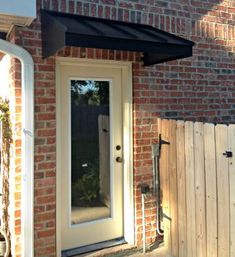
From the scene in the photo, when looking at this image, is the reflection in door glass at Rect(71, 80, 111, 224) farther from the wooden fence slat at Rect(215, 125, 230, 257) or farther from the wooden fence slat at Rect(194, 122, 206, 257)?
the wooden fence slat at Rect(215, 125, 230, 257)

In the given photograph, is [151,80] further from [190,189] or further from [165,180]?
[190,189]

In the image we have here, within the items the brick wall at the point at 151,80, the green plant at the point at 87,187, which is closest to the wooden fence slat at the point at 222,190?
the brick wall at the point at 151,80

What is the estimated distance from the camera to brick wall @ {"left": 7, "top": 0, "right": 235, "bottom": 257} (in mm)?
3574

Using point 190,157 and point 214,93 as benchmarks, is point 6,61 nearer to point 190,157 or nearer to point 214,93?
point 190,157

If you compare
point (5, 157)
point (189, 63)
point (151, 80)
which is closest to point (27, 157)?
point (5, 157)

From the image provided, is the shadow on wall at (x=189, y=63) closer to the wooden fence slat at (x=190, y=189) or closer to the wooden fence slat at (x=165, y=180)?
the wooden fence slat at (x=165, y=180)

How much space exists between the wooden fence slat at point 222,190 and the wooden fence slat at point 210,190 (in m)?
0.06

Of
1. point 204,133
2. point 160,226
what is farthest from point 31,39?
point 160,226

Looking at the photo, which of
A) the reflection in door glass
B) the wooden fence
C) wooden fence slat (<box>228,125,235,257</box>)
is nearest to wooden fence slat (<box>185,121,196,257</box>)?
the wooden fence

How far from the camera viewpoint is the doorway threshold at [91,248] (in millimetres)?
3842

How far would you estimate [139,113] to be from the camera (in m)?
4.12

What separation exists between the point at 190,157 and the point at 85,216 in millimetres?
1444

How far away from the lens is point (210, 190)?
10.9 feet

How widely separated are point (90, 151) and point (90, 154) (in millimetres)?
36
